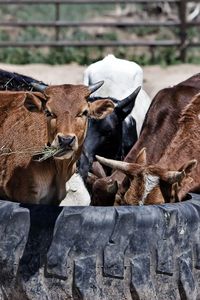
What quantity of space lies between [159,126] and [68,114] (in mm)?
1197

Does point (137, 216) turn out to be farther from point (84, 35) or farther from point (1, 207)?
point (84, 35)

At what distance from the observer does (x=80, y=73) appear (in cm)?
1473

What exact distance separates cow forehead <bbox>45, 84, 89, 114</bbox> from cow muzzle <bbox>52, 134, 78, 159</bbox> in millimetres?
281

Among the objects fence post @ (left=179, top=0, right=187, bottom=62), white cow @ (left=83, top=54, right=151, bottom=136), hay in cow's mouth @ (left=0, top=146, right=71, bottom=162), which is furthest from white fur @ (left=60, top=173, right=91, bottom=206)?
fence post @ (left=179, top=0, right=187, bottom=62)

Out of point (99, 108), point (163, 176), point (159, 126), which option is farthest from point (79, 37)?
point (163, 176)

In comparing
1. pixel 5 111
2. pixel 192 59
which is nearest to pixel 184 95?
→ pixel 5 111

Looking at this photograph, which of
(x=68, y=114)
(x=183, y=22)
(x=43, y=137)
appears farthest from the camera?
(x=183, y=22)

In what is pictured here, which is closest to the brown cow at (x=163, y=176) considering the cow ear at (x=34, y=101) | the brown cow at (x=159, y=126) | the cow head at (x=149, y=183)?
the cow head at (x=149, y=183)

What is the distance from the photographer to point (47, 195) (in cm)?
581

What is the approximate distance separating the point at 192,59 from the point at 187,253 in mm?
14020

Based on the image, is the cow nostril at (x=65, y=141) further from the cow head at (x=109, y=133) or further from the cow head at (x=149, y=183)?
the cow head at (x=109, y=133)

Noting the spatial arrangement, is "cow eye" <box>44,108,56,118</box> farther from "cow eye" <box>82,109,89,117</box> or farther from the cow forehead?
"cow eye" <box>82,109,89,117</box>

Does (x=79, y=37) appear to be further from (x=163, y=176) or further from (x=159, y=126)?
(x=163, y=176)

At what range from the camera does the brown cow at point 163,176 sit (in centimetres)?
517
